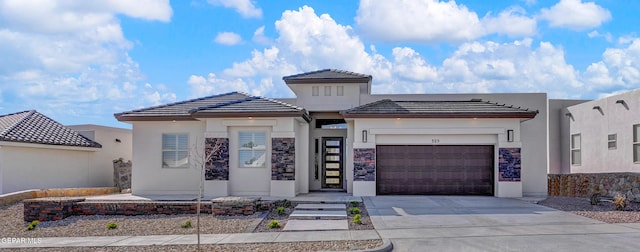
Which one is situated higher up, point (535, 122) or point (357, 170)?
point (535, 122)

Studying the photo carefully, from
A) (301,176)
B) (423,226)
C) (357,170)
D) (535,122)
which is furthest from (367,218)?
(535,122)

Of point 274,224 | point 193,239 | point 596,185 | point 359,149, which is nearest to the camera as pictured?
point 193,239

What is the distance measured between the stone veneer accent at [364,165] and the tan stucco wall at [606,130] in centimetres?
910

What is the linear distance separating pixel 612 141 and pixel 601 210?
22.8 feet

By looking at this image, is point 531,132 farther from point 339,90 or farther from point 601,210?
point 339,90

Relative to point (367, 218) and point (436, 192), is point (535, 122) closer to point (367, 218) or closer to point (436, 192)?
point (436, 192)

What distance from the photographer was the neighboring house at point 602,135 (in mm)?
18609

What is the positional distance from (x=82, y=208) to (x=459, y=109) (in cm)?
1184

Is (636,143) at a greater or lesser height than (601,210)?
greater

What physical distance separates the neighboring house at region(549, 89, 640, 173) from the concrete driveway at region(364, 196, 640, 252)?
590cm

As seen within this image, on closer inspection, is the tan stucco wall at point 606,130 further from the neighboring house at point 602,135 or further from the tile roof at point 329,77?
the tile roof at point 329,77

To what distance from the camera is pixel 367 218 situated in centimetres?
1285

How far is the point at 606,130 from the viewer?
20422mm

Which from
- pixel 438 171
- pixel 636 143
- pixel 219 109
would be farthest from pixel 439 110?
pixel 219 109
